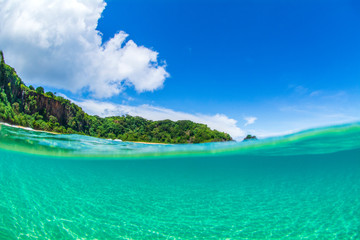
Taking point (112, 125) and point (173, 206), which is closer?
point (173, 206)

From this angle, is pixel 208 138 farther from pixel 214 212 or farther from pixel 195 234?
pixel 195 234

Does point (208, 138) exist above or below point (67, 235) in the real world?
above

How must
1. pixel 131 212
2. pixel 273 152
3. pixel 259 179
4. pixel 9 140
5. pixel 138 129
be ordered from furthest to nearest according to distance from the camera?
pixel 138 129 < pixel 259 179 < pixel 273 152 < pixel 9 140 < pixel 131 212

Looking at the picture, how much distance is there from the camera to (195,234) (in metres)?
7.05

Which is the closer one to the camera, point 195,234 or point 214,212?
point 195,234

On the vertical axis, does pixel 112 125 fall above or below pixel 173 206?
above

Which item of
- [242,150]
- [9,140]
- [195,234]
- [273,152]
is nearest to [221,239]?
[195,234]

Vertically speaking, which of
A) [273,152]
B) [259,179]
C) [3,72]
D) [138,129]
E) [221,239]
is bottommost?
[259,179]

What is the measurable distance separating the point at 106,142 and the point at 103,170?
1531cm

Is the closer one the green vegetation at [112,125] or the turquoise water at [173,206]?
the turquoise water at [173,206]

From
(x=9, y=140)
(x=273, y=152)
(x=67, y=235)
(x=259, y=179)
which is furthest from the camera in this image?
(x=259, y=179)

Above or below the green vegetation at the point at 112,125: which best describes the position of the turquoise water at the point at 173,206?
below

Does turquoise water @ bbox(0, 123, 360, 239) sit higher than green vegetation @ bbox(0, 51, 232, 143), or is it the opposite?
green vegetation @ bbox(0, 51, 232, 143)

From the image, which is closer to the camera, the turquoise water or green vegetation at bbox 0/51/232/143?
the turquoise water
